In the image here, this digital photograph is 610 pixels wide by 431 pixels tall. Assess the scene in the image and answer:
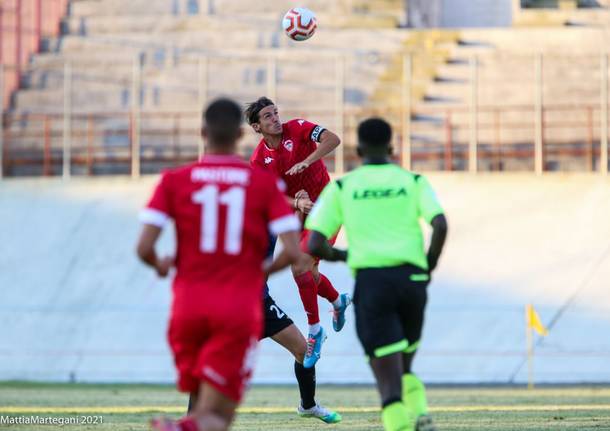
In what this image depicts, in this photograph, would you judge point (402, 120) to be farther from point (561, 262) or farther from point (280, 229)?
point (280, 229)

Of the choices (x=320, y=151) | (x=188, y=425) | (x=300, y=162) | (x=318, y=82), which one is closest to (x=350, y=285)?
(x=318, y=82)

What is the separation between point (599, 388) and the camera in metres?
21.2

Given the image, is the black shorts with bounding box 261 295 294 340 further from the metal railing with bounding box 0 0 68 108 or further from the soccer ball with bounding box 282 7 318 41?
the metal railing with bounding box 0 0 68 108

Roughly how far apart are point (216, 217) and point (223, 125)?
0.50 meters

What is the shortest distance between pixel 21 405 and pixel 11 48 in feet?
56.8

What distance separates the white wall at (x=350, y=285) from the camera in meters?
24.4

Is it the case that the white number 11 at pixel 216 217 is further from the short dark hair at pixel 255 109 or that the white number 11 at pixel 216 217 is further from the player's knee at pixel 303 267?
the player's knee at pixel 303 267

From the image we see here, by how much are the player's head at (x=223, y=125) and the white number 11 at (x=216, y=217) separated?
27 cm

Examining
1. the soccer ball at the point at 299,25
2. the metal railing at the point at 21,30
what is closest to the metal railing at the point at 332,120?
the metal railing at the point at 21,30

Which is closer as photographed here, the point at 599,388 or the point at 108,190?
the point at 599,388

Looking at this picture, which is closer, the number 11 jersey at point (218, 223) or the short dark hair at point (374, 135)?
the number 11 jersey at point (218, 223)

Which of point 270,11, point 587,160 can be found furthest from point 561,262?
point 270,11

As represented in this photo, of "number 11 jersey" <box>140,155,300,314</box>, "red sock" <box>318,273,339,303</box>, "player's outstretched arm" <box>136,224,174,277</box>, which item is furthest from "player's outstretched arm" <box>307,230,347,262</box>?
"red sock" <box>318,273,339,303</box>

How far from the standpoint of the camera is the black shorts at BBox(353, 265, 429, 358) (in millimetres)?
8523
